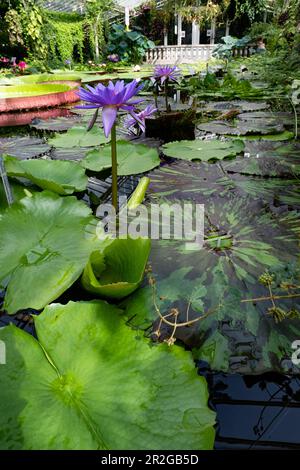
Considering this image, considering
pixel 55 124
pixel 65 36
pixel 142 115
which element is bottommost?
pixel 55 124

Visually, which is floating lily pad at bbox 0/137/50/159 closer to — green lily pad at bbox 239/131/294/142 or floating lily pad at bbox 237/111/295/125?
green lily pad at bbox 239/131/294/142

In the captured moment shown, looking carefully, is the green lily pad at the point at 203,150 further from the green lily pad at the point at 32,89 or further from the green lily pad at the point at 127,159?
the green lily pad at the point at 32,89

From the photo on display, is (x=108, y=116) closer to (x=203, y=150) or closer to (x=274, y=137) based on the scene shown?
(x=203, y=150)

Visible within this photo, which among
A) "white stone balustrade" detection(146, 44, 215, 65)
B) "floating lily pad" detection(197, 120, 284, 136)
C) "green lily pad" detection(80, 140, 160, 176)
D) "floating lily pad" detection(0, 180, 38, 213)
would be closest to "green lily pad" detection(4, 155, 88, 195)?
"floating lily pad" detection(0, 180, 38, 213)

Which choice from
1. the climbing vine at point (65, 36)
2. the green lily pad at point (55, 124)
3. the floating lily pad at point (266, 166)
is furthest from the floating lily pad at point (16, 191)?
the climbing vine at point (65, 36)

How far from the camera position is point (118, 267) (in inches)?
31.4

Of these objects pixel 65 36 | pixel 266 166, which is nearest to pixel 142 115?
pixel 266 166

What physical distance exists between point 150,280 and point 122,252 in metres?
0.10

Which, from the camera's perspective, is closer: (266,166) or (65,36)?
(266,166)

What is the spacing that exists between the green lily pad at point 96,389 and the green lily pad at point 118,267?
0.05 m

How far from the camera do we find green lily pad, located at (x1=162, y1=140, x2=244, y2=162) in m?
1.59

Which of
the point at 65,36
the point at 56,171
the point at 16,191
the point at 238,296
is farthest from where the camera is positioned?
the point at 65,36

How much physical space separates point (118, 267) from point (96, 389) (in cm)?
30

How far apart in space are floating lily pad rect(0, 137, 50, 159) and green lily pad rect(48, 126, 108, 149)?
0.07m
